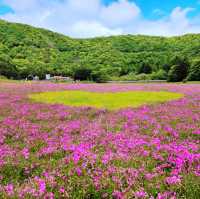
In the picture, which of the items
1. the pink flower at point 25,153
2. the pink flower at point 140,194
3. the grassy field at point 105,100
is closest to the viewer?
the pink flower at point 140,194

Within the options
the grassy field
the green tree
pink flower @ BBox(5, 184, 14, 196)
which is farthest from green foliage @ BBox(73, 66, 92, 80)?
pink flower @ BBox(5, 184, 14, 196)

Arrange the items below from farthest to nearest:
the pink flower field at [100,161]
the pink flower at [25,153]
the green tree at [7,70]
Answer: the green tree at [7,70]
the pink flower at [25,153]
the pink flower field at [100,161]

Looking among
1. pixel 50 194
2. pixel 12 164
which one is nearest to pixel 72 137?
pixel 12 164

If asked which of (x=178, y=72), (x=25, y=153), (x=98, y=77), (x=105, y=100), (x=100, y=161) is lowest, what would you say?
(x=98, y=77)

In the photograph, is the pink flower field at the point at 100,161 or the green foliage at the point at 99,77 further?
the green foliage at the point at 99,77

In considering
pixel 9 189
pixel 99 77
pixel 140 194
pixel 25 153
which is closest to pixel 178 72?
pixel 99 77

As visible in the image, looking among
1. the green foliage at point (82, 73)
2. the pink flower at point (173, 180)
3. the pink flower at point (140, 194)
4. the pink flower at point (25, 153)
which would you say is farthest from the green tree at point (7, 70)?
the pink flower at point (140, 194)

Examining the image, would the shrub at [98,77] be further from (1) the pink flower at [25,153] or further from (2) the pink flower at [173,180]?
(2) the pink flower at [173,180]

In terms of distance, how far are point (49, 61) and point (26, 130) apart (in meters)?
178

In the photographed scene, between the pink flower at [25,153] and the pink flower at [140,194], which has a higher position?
the pink flower at [140,194]

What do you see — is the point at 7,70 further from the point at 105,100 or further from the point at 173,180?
the point at 173,180

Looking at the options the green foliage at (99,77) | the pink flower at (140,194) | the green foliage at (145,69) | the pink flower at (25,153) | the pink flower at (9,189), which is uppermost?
the green foliage at (145,69)

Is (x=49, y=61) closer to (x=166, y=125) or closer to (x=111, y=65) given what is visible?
(x=111, y=65)

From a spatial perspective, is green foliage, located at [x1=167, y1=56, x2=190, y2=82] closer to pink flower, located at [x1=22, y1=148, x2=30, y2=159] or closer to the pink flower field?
the pink flower field
